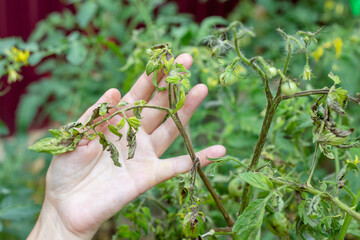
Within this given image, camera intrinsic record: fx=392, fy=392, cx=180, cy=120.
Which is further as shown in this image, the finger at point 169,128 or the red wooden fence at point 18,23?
the red wooden fence at point 18,23

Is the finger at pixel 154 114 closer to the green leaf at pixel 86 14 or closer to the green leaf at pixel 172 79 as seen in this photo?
the green leaf at pixel 172 79

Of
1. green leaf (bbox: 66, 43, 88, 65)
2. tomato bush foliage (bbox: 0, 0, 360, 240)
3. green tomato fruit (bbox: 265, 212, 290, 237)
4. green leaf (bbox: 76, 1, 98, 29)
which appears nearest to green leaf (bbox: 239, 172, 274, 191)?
tomato bush foliage (bbox: 0, 0, 360, 240)

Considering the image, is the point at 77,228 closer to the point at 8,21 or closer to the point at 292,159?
the point at 292,159

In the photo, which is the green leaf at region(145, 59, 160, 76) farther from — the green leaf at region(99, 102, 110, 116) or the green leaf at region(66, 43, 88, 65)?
the green leaf at region(66, 43, 88, 65)

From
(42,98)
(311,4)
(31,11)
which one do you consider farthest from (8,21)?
(311,4)

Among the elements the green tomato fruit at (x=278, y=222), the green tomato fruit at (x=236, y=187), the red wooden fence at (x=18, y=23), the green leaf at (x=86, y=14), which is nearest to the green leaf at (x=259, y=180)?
the green tomato fruit at (x=278, y=222)

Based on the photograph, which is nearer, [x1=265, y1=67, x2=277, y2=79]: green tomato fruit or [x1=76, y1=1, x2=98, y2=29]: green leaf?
[x1=265, y1=67, x2=277, y2=79]: green tomato fruit

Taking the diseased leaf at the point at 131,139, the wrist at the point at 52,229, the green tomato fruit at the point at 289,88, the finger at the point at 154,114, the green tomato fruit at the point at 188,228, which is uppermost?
the green tomato fruit at the point at 289,88

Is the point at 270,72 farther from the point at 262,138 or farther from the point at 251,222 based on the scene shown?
the point at 251,222
